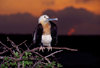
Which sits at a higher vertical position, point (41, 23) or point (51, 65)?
point (41, 23)

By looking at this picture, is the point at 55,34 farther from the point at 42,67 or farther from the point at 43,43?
the point at 42,67

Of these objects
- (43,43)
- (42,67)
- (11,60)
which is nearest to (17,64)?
(11,60)

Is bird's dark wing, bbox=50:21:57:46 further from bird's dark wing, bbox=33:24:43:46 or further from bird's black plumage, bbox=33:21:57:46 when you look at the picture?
bird's dark wing, bbox=33:24:43:46

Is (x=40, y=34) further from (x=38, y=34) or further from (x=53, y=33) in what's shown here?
(x=53, y=33)

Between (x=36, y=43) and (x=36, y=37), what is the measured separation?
167 mm

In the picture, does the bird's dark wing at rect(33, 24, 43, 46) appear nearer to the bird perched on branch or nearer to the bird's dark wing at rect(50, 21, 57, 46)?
the bird perched on branch

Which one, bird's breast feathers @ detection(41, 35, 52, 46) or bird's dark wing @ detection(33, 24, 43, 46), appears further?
bird's dark wing @ detection(33, 24, 43, 46)

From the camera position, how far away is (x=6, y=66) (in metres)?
4.09

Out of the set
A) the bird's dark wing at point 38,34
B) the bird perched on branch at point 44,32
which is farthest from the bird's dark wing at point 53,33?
the bird's dark wing at point 38,34

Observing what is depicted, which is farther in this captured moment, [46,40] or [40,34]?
[40,34]

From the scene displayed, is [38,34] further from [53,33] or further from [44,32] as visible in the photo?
[53,33]

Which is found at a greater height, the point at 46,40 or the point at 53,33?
the point at 53,33

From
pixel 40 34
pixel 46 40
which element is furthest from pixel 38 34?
pixel 46 40

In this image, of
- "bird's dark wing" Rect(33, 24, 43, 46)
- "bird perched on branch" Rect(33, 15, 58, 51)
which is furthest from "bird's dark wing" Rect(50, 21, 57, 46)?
"bird's dark wing" Rect(33, 24, 43, 46)
